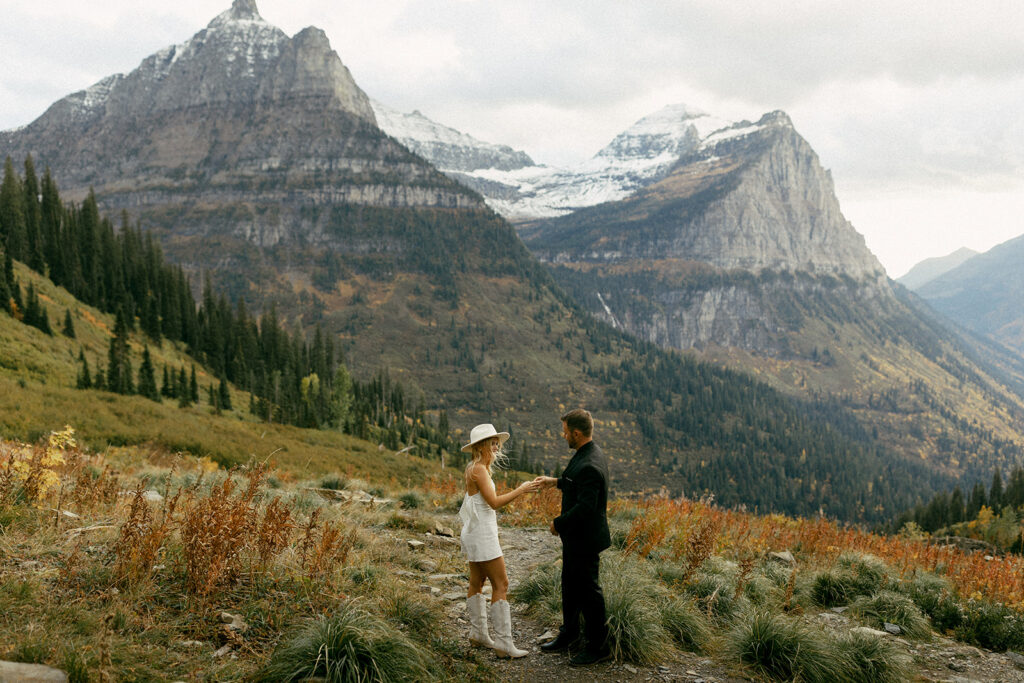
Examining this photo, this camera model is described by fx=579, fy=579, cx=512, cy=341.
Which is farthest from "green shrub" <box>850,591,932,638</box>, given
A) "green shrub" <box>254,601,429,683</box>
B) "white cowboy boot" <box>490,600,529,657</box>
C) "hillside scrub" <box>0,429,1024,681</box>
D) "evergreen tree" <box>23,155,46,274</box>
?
"evergreen tree" <box>23,155,46,274</box>

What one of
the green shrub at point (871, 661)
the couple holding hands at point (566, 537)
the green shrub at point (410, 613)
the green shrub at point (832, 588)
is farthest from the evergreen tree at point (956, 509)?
the green shrub at point (410, 613)

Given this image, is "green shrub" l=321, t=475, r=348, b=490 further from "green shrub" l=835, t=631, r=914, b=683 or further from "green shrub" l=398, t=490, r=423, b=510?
"green shrub" l=835, t=631, r=914, b=683

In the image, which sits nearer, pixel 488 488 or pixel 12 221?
pixel 488 488

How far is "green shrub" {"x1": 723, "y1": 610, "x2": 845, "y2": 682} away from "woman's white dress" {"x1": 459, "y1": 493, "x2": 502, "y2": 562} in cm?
318

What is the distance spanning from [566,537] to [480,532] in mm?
999

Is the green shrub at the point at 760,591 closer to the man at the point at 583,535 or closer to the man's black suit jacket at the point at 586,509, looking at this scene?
the man at the point at 583,535

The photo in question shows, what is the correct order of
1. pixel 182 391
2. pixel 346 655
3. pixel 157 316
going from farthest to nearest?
1. pixel 157 316
2. pixel 182 391
3. pixel 346 655

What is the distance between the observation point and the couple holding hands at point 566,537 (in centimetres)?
650

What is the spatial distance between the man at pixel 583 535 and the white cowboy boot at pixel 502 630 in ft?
1.79

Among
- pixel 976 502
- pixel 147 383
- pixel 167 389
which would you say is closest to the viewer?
pixel 147 383

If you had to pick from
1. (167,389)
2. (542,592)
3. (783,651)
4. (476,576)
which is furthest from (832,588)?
(167,389)

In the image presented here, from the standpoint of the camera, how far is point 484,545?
21.4ft

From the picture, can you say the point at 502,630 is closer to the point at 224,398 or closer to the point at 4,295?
the point at 4,295

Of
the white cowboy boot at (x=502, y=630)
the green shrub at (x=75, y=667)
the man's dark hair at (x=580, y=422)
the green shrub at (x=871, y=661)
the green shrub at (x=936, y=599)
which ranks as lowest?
the green shrub at (x=936, y=599)
